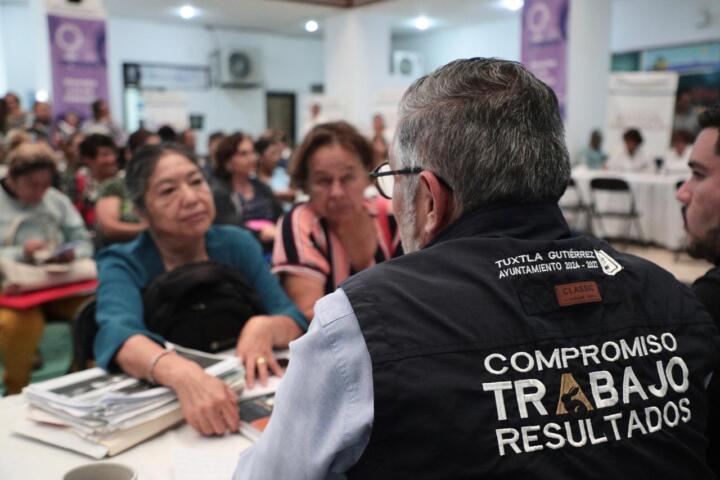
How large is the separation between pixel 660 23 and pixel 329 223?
11.4 meters

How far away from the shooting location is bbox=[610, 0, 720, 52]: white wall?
35.3 feet

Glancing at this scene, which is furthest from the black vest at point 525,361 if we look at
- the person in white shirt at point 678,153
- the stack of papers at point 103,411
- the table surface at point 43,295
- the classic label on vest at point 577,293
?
the person in white shirt at point 678,153

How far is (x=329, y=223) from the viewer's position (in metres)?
2.24

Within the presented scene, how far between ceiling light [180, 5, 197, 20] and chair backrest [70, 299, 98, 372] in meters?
11.4

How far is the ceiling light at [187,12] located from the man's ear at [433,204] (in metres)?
12.3

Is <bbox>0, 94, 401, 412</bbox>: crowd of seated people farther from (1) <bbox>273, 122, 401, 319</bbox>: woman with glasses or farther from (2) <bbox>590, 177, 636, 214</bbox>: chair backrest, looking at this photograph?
(2) <bbox>590, 177, 636, 214</bbox>: chair backrest

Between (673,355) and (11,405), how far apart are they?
1.44 m

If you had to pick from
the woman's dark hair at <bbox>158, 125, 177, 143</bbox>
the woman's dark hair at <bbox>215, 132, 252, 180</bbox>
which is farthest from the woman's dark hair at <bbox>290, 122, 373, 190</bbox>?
the woman's dark hair at <bbox>158, 125, 177, 143</bbox>

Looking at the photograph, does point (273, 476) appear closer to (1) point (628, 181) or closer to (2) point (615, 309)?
(2) point (615, 309)

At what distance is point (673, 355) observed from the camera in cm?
89

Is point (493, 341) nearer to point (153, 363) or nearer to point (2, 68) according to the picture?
point (153, 363)

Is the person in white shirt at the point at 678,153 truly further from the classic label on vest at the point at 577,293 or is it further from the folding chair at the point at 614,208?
the classic label on vest at the point at 577,293

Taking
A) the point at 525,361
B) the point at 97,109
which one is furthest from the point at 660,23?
the point at 525,361

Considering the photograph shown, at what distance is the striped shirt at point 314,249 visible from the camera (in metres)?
2.14
